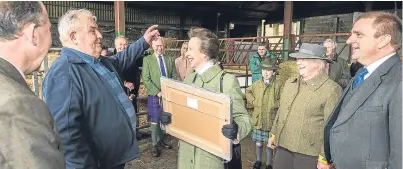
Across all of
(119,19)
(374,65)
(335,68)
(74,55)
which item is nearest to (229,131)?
(374,65)

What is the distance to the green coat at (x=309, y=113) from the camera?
246 centimetres

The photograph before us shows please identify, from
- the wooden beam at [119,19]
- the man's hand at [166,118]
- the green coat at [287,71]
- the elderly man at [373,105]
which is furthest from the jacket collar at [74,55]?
the wooden beam at [119,19]

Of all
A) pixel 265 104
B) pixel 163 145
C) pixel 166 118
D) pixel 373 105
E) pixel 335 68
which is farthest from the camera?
pixel 163 145

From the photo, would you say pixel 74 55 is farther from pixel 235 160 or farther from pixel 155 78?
pixel 155 78

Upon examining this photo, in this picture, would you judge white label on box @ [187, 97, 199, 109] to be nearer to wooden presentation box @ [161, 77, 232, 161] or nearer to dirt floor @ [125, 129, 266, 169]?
wooden presentation box @ [161, 77, 232, 161]

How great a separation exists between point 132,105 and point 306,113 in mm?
1396

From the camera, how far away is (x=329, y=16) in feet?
55.6

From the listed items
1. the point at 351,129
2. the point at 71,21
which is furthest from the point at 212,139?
the point at 71,21

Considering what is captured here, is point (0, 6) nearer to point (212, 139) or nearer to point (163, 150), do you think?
point (212, 139)

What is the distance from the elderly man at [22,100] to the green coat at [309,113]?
198 centimetres

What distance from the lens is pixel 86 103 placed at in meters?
1.83

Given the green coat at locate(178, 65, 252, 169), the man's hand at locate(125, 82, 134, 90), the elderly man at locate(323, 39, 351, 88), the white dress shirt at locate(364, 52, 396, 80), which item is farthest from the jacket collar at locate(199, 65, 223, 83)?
the elderly man at locate(323, 39, 351, 88)

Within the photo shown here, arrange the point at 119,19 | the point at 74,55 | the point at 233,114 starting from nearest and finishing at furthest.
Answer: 1. the point at 74,55
2. the point at 233,114
3. the point at 119,19

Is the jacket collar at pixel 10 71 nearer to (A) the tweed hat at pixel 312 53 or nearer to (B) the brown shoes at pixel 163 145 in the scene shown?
(A) the tweed hat at pixel 312 53
